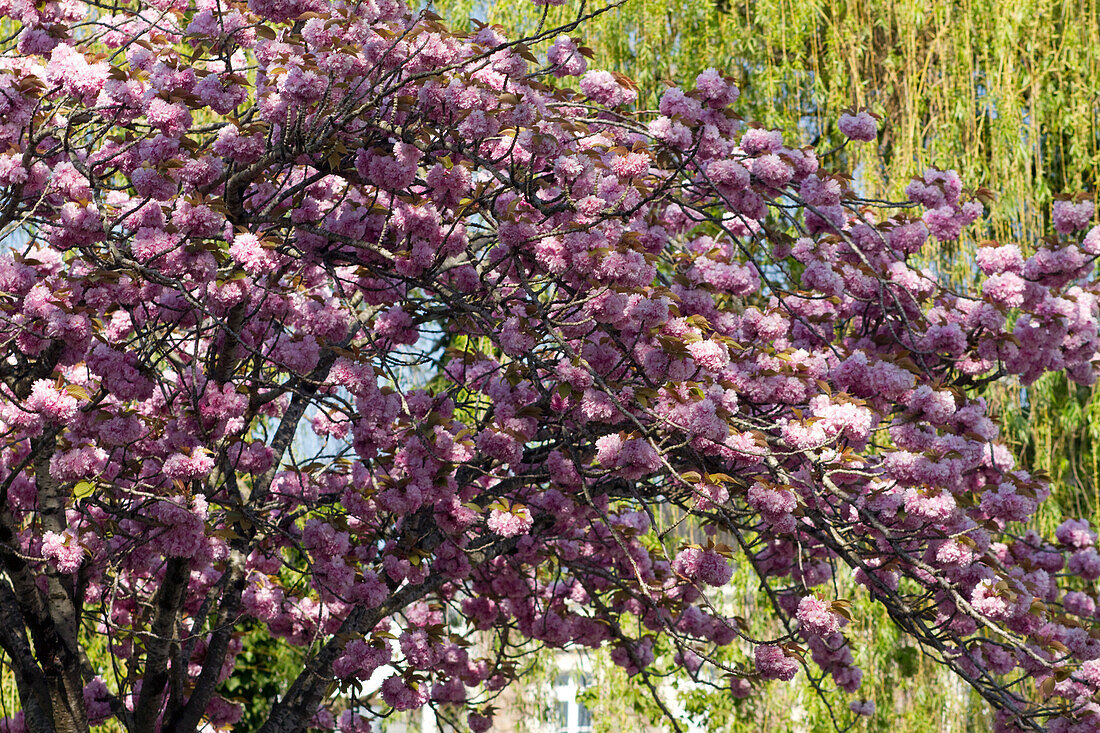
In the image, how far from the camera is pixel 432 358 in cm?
376

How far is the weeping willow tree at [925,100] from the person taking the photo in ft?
20.3

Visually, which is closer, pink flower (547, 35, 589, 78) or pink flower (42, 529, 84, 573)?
pink flower (42, 529, 84, 573)

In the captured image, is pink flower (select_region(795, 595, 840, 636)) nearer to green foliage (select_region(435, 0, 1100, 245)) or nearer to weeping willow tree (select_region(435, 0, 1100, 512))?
weeping willow tree (select_region(435, 0, 1100, 512))

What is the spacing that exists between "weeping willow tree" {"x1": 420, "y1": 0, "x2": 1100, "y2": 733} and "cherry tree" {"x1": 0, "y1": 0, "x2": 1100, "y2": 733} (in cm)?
175

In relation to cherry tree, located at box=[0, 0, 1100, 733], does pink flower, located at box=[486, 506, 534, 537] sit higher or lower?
lower

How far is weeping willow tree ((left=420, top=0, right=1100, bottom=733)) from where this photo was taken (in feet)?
20.3

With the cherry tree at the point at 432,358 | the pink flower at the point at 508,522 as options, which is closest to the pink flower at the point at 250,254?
the cherry tree at the point at 432,358

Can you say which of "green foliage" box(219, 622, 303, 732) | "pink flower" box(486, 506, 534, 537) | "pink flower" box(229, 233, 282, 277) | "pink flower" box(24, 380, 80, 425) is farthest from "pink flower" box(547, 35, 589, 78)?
"green foliage" box(219, 622, 303, 732)

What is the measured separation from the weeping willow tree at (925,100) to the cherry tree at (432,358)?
1747mm

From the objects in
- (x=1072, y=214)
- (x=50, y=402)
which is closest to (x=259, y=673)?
(x=50, y=402)

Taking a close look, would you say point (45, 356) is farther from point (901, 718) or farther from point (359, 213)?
point (901, 718)

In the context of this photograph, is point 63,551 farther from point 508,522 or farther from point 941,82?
point 941,82

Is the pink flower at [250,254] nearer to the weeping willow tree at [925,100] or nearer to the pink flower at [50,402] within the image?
the pink flower at [50,402]

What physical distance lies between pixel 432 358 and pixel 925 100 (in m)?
4.27
